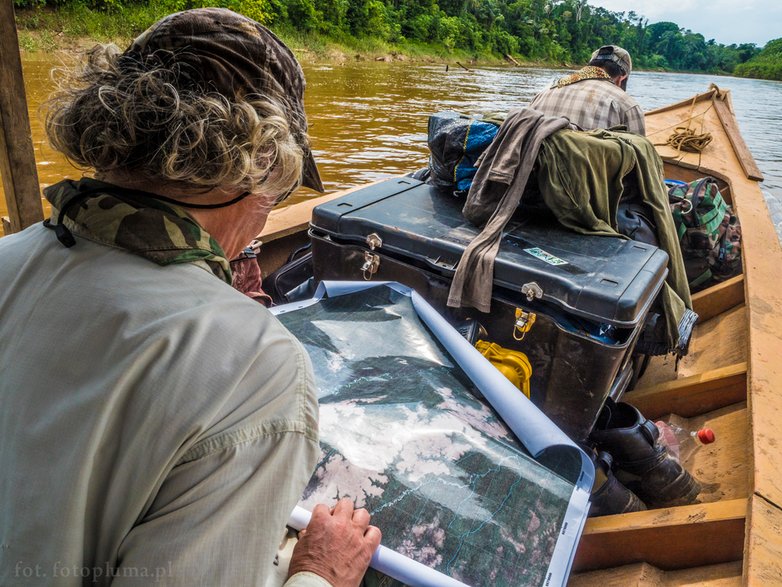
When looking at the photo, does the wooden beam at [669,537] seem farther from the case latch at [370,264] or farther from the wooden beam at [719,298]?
the wooden beam at [719,298]

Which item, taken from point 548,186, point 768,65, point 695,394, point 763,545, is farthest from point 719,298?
point 768,65

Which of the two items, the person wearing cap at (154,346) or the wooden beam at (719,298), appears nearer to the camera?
the person wearing cap at (154,346)

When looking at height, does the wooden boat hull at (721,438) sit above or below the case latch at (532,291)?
below

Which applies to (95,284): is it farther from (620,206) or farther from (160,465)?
(620,206)

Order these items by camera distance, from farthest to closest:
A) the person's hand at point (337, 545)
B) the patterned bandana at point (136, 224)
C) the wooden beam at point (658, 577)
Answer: the wooden beam at point (658, 577)
the person's hand at point (337, 545)
the patterned bandana at point (136, 224)

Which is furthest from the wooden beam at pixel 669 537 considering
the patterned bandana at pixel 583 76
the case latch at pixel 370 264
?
the patterned bandana at pixel 583 76

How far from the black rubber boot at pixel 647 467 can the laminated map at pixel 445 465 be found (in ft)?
1.90

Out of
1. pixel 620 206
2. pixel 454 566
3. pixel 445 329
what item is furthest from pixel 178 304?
pixel 620 206

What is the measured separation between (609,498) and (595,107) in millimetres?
2321

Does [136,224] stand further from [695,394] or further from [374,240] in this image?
[695,394]

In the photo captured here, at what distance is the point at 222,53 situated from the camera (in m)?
0.91

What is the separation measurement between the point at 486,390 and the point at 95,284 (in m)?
1.01

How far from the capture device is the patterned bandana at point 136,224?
0.81m

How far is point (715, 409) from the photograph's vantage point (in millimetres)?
2350
